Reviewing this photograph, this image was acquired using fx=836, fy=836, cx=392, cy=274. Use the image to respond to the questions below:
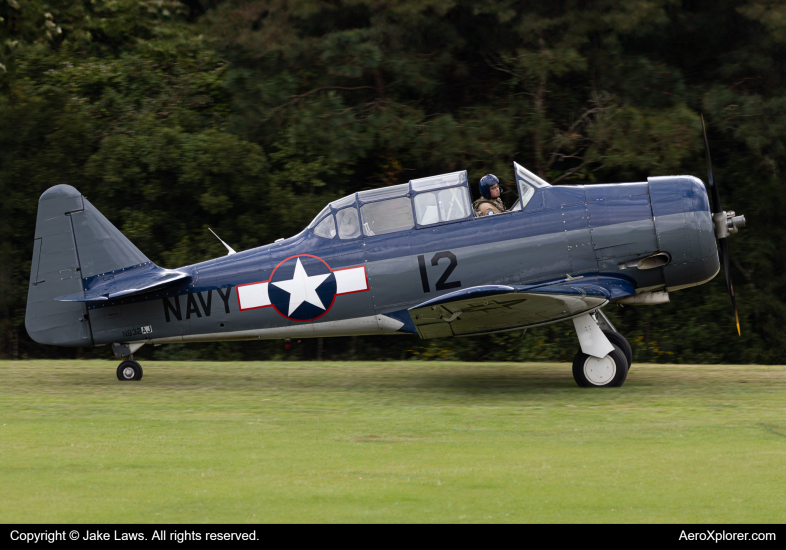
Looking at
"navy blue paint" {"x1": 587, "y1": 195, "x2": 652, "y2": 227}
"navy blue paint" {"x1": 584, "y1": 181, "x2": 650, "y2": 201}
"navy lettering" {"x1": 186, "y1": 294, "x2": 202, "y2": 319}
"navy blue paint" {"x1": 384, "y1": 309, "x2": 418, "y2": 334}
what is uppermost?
"navy blue paint" {"x1": 584, "y1": 181, "x2": 650, "y2": 201}

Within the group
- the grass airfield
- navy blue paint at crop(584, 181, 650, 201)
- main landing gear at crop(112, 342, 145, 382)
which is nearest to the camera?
the grass airfield

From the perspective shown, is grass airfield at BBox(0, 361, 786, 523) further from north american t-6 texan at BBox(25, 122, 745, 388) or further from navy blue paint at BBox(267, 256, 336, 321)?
navy blue paint at BBox(267, 256, 336, 321)

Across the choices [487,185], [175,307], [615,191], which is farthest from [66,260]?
[615,191]

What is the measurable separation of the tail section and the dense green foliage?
21.0 ft

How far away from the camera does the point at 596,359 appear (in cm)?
941

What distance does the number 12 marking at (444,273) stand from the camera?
953cm

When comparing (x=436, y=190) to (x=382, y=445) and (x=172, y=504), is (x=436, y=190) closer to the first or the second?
(x=382, y=445)

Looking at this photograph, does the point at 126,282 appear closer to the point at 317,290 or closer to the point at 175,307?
the point at 175,307

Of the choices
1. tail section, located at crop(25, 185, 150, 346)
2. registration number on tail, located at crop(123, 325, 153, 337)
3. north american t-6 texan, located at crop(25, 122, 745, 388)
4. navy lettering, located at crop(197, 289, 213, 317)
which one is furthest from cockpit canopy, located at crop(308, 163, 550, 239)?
tail section, located at crop(25, 185, 150, 346)

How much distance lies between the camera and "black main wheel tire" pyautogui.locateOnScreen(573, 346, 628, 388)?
9.38m

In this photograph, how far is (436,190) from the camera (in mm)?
9766

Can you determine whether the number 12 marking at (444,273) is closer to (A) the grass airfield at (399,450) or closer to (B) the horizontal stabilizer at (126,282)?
(A) the grass airfield at (399,450)

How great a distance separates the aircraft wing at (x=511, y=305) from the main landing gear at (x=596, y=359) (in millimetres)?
274

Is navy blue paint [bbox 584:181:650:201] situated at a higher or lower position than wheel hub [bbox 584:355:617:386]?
higher
